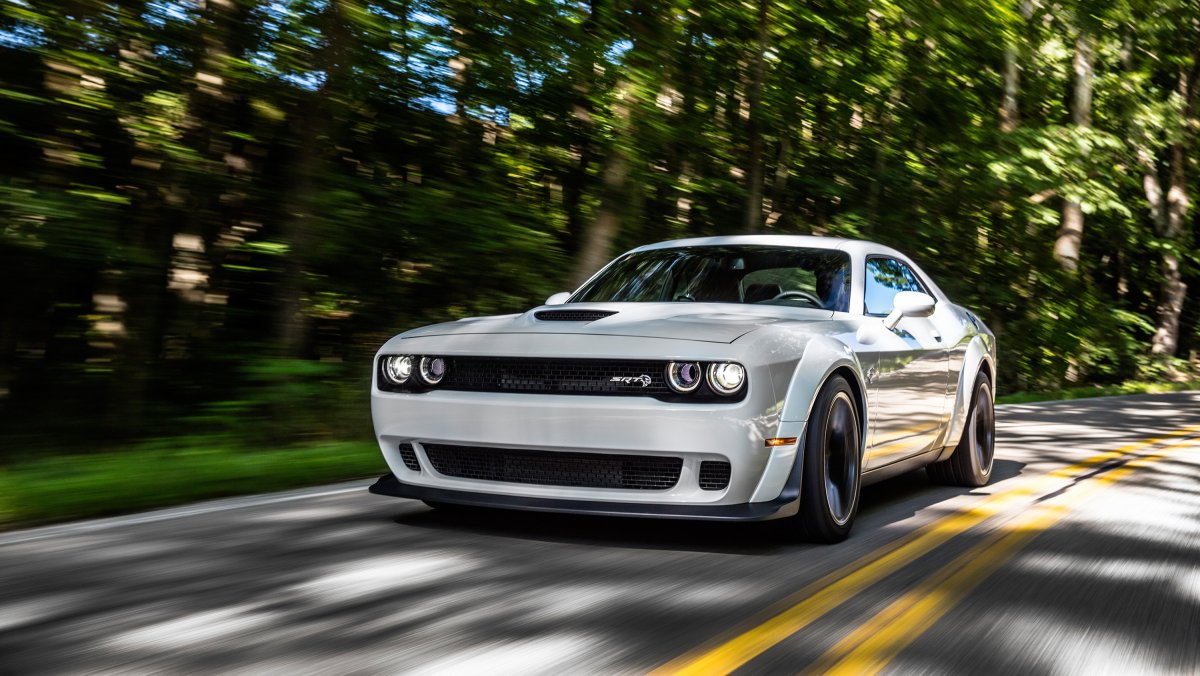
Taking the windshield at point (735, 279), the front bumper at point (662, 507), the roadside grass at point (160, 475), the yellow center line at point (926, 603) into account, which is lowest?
the yellow center line at point (926, 603)

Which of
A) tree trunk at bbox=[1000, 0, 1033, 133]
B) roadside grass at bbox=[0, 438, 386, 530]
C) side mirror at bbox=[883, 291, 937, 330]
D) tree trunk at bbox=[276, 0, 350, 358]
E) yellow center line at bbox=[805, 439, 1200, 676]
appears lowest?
yellow center line at bbox=[805, 439, 1200, 676]

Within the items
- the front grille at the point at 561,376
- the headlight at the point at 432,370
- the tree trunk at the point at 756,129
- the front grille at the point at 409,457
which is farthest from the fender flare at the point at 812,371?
the tree trunk at the point at 756,129

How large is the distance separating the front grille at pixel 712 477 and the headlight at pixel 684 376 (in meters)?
0.30

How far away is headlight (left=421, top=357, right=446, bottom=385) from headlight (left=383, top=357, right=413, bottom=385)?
0.06 metres

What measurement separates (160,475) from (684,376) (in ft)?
10.1

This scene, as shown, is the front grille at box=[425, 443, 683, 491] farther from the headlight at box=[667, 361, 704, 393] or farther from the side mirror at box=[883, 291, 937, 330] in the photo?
the side mirror at box=[883, 291, 937, 330]

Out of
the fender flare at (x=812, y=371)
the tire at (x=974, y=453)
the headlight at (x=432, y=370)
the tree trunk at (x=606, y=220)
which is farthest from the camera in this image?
the tree trunk at (x=606, y=220)

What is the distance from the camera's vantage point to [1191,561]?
197 inches

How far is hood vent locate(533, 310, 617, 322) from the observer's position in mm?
5176

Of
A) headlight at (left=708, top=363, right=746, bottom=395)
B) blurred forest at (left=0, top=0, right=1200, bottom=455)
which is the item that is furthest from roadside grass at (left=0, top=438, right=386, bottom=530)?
headlight at (left=708, top=363, right=746, bottom=395)

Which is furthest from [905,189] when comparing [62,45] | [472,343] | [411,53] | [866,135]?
[472,343]

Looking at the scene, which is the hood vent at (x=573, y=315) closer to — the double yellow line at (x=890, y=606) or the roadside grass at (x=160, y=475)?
the double yellow line at (x=890, y=606)

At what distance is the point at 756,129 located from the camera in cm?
1570

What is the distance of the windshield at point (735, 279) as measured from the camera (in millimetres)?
5945
